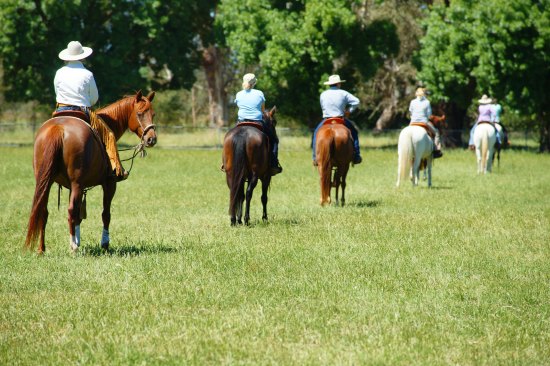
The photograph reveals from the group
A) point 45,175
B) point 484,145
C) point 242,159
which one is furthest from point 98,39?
point 45,175

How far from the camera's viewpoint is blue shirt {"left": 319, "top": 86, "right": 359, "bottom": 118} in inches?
666

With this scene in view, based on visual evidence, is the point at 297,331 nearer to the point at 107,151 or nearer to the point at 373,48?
the point at 107,151

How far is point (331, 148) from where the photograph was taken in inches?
651

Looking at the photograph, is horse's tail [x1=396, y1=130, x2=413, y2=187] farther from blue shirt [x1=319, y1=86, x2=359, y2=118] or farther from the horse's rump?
the horse's rump

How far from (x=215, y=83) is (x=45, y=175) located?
50.8 metres

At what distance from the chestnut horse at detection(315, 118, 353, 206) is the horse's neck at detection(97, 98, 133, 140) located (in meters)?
5.61

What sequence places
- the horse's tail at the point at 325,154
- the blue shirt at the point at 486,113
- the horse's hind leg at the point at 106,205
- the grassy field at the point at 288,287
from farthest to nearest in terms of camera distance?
the blue shirt at the point at 486,113, the horse's tail at the point at 325,154, the horse's hind leg at the point at 106,205, the grassy field at the point at 288,287

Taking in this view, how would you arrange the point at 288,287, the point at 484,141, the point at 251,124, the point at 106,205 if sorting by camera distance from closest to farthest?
the point at 288,287, the point at 106,205, the point at 251,124, the point at 484,141

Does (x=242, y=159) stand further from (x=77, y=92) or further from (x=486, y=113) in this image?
(x=486, y=113)

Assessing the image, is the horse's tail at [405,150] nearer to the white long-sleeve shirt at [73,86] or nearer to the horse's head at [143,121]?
the horse's head at [143,121]

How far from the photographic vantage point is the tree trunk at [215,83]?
59.4 metres

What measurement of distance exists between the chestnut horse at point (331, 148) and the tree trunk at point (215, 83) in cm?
4233

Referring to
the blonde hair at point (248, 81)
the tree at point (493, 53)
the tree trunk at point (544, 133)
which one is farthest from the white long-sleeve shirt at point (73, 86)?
the tree trunk at point (544, 133)

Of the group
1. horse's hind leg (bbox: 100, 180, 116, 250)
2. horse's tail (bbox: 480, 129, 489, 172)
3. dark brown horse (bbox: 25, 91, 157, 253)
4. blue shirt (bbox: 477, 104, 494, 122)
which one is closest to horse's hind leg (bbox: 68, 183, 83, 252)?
dark brown horse (bbox: 25, 91, 157, 253)
